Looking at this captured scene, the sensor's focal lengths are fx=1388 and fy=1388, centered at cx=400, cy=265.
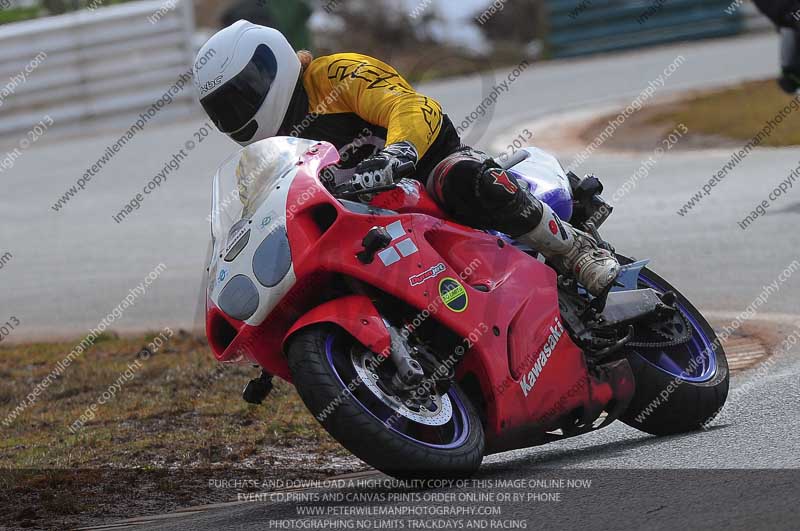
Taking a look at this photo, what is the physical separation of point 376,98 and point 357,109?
13cm

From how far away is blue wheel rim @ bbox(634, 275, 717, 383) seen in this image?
583 cm

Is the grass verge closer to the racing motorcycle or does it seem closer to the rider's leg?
the rider's leg

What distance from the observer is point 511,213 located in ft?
17.5

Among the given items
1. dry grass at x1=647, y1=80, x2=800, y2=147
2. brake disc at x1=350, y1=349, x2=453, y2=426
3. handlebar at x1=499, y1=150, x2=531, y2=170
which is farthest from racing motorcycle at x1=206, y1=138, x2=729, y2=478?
dry grass at x1=647, y1=80, x2=800, y2=147

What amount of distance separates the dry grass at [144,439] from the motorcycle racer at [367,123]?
56.3 inches

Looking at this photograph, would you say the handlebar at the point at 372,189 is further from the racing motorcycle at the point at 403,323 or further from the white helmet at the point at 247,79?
the white helmet at the point at 247,79

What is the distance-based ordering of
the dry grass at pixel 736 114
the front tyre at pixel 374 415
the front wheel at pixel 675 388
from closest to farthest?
the front tyre at pixel 374 415, the front wheel at pixel 675 388, the dry grass at pixel 736 114

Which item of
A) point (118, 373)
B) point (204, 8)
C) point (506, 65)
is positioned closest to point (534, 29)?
point (506, 65)

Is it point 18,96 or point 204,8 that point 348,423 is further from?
point 204,8

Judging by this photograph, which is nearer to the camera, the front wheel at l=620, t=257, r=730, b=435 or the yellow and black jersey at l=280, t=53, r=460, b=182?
the yellow and black jersey at l=280, t=53, r=460, b=182

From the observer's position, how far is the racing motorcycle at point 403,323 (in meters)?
4.72

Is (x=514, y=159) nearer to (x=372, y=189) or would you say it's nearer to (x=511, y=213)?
(x=511, y=213)

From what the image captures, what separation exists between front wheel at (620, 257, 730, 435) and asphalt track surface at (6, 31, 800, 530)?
124 millimetres

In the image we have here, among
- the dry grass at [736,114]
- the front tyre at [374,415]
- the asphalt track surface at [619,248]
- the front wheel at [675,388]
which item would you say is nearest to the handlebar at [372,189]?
the front tyre at [374,415]
